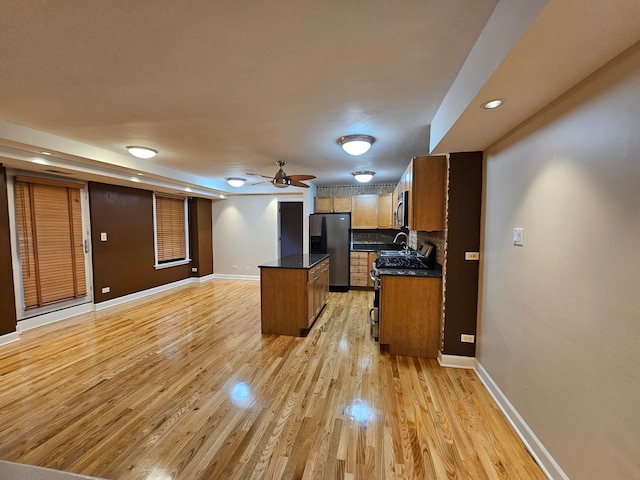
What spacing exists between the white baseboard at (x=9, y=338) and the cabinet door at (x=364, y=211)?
5522 millimetres

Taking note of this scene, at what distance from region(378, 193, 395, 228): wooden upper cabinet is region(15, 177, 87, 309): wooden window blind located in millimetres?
5410

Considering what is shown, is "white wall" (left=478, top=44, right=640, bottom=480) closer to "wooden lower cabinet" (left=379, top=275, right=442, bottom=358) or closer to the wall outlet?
the wall outlet

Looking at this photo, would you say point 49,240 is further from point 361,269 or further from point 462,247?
point 462,247

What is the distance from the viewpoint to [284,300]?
351 centimetres

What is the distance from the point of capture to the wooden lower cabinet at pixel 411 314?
2838 millimetres

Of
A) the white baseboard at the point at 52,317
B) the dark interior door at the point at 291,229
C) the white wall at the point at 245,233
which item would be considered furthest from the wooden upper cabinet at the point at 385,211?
the white baseboard at the point at 52,317

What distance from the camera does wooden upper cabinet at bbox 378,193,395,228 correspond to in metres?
5.89

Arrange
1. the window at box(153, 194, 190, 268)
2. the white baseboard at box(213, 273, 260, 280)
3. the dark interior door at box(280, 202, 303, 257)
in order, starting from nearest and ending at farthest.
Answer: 1. the window at box(153, 194, 190, 268)
2. the white baseboard at box(213, 273, 260, 280)
3. the dark interior door at box(280, 202, 303, 257)

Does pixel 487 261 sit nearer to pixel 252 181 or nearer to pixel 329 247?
pixel 329 247

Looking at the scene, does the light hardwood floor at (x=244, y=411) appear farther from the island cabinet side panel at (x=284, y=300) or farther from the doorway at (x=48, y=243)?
the doorway at (x=48, y=243)

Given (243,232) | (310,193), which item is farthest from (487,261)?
(243,232)

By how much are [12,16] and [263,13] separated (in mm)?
1172

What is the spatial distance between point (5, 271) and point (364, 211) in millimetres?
5689

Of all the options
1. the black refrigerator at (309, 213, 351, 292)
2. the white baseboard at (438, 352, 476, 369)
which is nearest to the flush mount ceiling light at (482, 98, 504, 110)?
the white baseboard at (438, 352, 476, 369)
